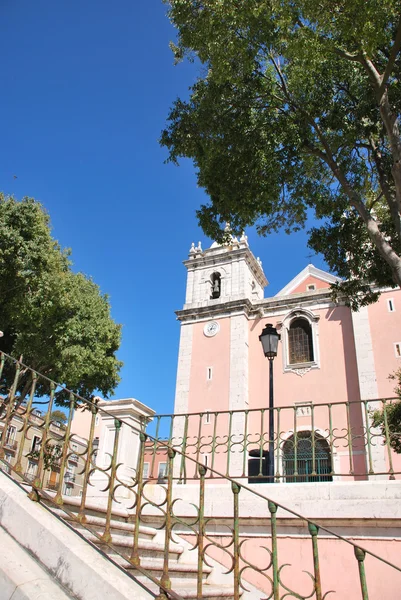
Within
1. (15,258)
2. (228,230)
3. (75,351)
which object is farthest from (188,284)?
(228,230)

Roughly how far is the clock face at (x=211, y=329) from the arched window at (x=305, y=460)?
7.46 m

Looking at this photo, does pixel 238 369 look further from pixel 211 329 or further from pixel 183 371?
pixel 183 371

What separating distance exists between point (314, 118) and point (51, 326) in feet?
44.2

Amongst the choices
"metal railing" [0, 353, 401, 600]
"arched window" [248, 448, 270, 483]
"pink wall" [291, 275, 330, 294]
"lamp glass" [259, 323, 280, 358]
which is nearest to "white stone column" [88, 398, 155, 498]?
"metal railing" [0, 353, 401, 600]

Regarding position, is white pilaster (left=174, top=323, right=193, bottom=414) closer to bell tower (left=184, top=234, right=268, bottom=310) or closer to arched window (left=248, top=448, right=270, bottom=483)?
bell tower (left=184, top=234, right=268, bottom=310)

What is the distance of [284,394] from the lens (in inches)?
837

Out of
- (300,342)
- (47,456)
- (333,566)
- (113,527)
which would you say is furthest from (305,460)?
(300,342)

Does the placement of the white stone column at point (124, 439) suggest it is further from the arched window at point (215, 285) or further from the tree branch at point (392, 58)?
the arched window at point (215, 285)

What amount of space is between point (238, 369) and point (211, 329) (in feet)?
9.97

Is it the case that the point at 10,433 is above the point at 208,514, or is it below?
above

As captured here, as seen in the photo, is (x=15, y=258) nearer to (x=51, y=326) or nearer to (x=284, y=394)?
(x=51, y=326)

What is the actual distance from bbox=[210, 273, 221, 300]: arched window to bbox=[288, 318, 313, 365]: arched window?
16.2ft

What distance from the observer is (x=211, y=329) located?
80.0ft

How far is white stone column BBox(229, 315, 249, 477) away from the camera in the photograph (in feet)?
66.2
